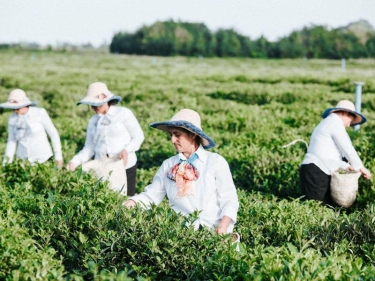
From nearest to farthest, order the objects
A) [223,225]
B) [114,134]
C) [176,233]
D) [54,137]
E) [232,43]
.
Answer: [176,233] < [223,225] < [114,134] < [54,137] < [232,43]

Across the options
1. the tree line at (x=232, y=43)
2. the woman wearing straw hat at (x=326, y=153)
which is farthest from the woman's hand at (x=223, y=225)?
the tree line at (x=232, y=43)

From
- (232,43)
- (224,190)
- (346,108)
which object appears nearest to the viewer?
(224,190)

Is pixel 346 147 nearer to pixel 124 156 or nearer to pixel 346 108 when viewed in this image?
pixel 346 108

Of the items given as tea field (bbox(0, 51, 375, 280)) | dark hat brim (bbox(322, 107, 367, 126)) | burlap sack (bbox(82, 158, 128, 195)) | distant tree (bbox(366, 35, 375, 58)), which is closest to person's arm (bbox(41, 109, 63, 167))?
tea field (bbox(0, 51, 375, 280))

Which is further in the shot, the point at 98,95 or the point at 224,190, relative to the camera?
the point at 98,95

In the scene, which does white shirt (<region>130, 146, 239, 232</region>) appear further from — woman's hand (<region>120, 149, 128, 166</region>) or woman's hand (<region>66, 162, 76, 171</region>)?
woman's hand (<region>66, 162, 76, 171</region>)

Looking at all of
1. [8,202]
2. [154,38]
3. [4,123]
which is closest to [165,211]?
[8,202]

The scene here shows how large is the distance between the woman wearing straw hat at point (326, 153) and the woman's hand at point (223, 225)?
109 inches

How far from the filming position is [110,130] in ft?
21.1

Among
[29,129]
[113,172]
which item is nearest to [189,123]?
[113,172]

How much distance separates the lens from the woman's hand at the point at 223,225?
3995mm

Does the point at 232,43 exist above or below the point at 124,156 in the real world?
above

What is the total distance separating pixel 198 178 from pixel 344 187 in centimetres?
291

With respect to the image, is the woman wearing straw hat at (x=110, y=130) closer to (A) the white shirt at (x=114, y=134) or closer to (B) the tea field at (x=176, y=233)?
(A) the white shirt at (x=114, y=134)
